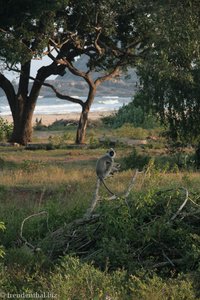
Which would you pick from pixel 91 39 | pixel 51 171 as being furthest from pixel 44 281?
pixel 91 39

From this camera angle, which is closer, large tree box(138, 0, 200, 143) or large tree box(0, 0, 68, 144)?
large tree box(138, 0, 200, 143)

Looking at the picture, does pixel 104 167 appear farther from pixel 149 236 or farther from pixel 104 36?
pixel 104 36

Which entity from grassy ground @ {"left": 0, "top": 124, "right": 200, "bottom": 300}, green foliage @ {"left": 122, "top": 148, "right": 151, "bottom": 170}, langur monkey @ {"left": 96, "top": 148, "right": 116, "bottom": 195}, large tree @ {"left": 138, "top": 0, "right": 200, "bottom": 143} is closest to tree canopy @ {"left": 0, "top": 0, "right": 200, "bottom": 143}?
large tree @ {"left": 138, "top": 0, "right": 200, "bottom": 143}

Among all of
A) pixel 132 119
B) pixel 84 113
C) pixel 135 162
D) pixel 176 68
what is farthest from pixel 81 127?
pixel 132 119

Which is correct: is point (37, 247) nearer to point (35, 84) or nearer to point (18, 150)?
point (18, 150)

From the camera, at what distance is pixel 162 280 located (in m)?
6.96

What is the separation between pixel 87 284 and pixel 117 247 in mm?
1197

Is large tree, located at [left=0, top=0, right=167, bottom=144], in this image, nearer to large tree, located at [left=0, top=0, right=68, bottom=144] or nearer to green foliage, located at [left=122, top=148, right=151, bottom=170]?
large tree, located at [left=0, top=0, right=68, bottom=144]

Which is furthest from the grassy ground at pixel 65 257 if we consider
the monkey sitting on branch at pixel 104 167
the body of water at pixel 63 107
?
the body of water at pixel 63 107

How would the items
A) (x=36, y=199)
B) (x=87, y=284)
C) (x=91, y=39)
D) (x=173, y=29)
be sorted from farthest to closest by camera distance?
(x=91, y=39)
(x=173, y=29)
(x=36, y=199)
(x=87, y=284)

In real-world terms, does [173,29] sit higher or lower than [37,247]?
higher

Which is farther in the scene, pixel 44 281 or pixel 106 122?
pixel 106 122

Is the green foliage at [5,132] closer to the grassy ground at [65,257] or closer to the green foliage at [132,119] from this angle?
the green foliage at [132,119]

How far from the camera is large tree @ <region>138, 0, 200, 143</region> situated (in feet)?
54.7
